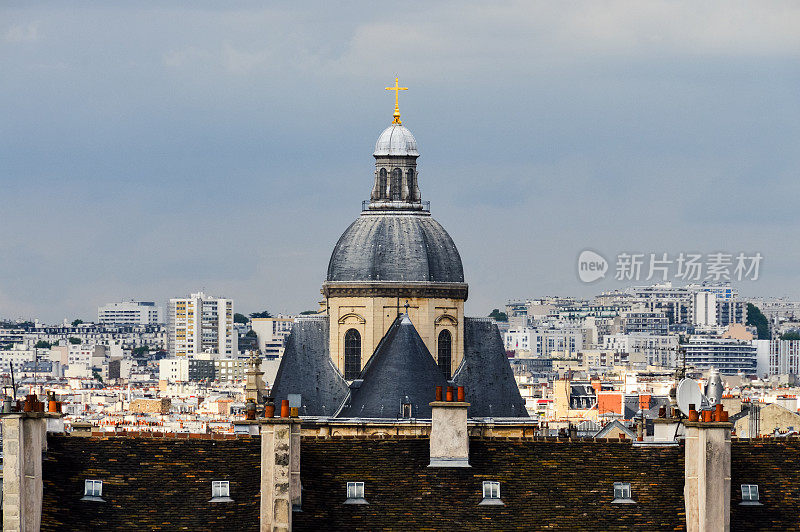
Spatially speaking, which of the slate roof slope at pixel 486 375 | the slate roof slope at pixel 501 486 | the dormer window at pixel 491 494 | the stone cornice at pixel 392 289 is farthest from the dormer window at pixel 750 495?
the stone cornice at pixel 392 289

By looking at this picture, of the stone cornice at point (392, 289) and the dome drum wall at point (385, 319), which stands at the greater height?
the stone cornice at point (392, 289)

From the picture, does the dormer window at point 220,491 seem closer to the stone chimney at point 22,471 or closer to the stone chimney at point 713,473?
the stone chimney at point 22,471

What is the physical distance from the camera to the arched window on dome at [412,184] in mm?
103188

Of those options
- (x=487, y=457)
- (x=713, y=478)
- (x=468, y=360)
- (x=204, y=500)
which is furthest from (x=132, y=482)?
(x=468, y=360)

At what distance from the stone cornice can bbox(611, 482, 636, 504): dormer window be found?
49.9m

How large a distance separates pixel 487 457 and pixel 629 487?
8.61 ft

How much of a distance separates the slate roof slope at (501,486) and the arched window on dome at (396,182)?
51.1 metres

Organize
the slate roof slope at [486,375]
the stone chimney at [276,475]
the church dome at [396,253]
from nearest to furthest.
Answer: the stone chimney at [276,475], the slate roof slope at [486,375], the church dome at [396,253]

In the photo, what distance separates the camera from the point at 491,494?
1993 inches

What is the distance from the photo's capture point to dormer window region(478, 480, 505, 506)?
5047 centimetres

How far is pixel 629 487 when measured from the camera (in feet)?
167

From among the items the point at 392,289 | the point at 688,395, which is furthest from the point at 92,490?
the point at 392,289

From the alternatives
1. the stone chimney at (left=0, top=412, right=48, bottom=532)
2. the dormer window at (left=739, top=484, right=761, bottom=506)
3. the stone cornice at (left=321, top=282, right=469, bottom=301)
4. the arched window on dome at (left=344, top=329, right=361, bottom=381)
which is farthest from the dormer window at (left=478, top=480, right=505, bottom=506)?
the stone cornice at (left=321, top=282, right=469, bottom=301)

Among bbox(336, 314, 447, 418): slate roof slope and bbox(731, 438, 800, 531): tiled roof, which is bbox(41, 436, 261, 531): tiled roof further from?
bbox(336, 314, 447, 418): slate roof slope
